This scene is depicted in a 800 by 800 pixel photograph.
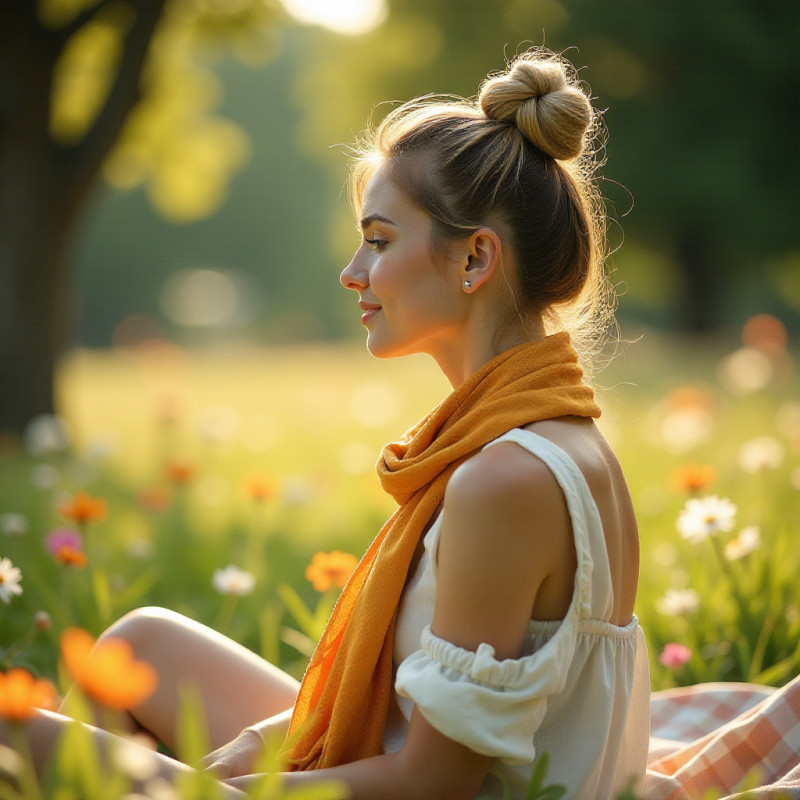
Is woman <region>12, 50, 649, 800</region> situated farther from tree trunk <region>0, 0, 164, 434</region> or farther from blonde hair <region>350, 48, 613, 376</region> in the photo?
tree trunk <region>0, 0, 164, 434</region>

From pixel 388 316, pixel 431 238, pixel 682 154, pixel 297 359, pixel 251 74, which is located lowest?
pixel 297 359

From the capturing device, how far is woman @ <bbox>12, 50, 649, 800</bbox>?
147 cm

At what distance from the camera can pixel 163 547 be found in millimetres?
4176

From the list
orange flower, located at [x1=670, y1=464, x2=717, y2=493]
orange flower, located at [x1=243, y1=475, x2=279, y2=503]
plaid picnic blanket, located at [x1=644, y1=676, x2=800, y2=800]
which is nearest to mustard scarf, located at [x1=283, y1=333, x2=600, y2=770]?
plaid picnic blanket, located at [x1=644, y1=676, x2=800, y2=800]

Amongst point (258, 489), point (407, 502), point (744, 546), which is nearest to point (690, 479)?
point (744, 546)

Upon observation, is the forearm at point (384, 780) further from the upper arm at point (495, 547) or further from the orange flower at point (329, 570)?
the orange flower at point (329, 570)

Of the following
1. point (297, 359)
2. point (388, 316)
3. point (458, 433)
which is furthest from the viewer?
point (297, 359)

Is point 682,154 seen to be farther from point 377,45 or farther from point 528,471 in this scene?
point 528,471

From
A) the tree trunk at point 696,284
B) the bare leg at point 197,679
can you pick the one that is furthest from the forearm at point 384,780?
the tree trunk at point 696,284

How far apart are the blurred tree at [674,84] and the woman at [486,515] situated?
48.3 ft

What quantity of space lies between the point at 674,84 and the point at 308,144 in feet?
29.4

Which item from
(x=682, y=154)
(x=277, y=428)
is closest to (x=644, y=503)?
(x=277, y=428)

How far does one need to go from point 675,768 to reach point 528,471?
1.14 metres

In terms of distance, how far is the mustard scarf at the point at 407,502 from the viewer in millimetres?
1678
